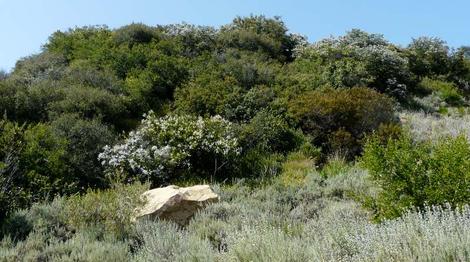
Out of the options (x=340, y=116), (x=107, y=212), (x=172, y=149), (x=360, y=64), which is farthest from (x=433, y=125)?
(x=107, y=212)

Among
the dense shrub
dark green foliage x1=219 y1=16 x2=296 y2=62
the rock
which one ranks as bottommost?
the rock

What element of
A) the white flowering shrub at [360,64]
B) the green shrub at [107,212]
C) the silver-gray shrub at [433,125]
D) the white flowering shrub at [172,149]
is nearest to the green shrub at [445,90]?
the white flowering shrub at [360,64]

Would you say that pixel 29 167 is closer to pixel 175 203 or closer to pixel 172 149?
pixel 172 149

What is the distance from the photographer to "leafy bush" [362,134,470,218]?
5.94 meters

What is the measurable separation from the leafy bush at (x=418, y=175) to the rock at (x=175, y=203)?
3.09 metres

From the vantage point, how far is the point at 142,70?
54.3 ft

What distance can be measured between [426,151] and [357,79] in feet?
35.6

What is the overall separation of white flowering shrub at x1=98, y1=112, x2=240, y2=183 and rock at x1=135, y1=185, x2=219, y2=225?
187 cm

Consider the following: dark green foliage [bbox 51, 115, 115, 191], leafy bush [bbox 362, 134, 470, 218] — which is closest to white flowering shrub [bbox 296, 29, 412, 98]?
dark green foliage [bbox 51, 115, 115, 191]

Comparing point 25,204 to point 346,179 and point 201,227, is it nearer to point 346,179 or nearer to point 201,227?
point 201,227

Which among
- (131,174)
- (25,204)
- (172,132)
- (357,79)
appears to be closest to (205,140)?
(172,132)

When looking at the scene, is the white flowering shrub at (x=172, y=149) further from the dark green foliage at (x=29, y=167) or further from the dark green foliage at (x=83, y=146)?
the dark green foliage at (x=29, y=167)

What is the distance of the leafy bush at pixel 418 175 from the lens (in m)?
5.94

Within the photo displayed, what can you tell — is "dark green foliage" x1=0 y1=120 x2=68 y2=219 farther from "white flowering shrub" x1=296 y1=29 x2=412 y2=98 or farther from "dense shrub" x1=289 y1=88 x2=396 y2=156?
"white flowering shrub" x1=296 y1=29 x2=412 y2=98
